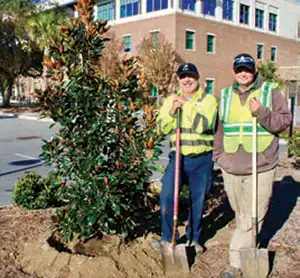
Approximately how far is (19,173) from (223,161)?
21.3ft

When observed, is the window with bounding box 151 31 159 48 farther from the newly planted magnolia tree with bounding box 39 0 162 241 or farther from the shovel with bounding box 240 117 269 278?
the shovel with bounding box 240 117 269 278

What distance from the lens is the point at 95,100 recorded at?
3.94 meters

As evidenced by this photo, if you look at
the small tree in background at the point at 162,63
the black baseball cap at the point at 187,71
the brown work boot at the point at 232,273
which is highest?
the small tree in background at the point at 162,63

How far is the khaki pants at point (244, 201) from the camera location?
3.79m

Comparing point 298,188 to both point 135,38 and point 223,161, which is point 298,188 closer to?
point 223,161

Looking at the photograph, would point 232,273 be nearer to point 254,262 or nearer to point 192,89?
point 254,262

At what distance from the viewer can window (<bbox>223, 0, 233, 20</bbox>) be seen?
38.4 meters

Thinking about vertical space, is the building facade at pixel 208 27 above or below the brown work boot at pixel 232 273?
above

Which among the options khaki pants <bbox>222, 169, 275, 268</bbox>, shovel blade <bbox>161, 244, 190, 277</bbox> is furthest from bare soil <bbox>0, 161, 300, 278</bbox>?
khaki pants <bbox>222, 169, 275, 268</bbox>

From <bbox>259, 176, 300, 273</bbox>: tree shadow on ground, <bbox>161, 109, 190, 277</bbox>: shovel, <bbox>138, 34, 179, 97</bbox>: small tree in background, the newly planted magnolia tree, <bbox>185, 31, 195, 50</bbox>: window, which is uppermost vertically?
<bbox>185, 31, 195, 50</bbox>: window

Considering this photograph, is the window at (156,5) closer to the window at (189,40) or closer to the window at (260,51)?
the window at (189,40)

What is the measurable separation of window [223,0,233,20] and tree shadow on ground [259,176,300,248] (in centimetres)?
3232

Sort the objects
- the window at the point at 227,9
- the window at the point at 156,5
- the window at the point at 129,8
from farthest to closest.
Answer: the window at the point at 227,9 < the window at the point at 129,8 < the window at the point at 156,5

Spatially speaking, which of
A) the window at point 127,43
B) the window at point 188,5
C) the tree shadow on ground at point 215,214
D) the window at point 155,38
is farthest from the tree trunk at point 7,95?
the tree shadow on ground at point 215,214
